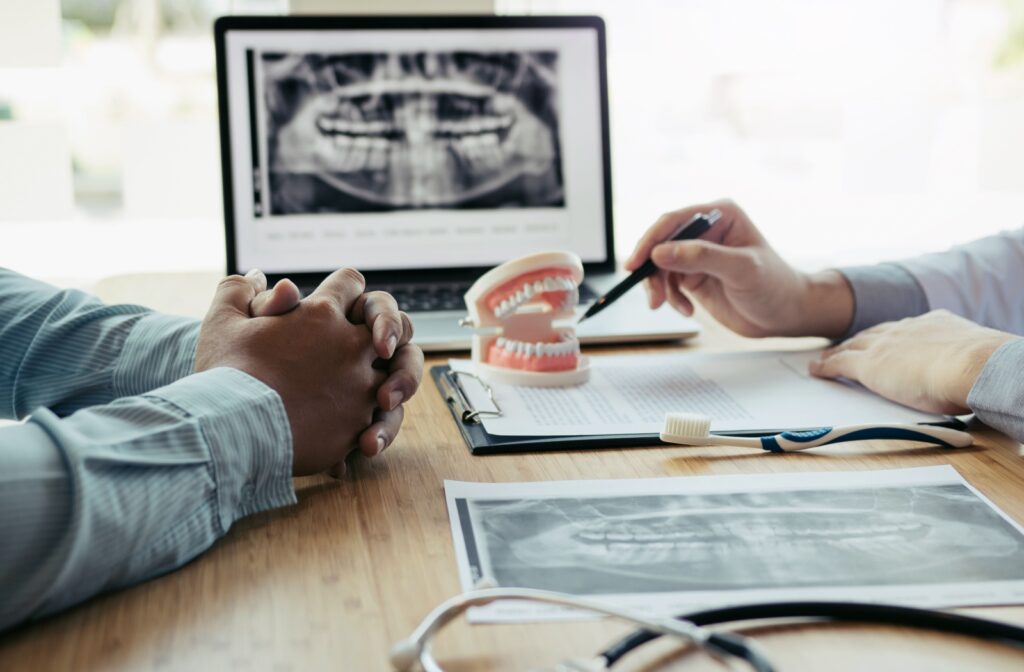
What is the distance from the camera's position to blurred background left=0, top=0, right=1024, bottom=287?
7.09 feet

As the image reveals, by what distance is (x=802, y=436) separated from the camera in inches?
32.5

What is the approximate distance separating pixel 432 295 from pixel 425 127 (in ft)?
0.91

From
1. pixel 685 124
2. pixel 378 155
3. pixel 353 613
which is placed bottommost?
pixel 353 613

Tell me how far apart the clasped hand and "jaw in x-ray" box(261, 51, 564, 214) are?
587 mm

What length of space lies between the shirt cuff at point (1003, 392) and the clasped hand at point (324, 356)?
473 millimetres

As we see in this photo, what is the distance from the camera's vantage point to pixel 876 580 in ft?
1.97

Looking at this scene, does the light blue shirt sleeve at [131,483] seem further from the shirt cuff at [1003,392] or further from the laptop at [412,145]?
the laptop at [412,145]

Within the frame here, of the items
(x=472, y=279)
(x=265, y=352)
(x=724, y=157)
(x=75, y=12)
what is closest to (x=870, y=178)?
(x=724, y=157)

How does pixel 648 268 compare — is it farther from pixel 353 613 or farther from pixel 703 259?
pixel 353 613

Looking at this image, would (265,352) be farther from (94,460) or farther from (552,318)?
(552,318)

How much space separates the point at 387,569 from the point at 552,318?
0.47 metres

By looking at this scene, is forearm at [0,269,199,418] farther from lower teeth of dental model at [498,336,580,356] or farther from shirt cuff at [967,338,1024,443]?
shirt cuff at [967,338,1024,443]

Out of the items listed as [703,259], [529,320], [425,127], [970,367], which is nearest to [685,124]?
[425,127]

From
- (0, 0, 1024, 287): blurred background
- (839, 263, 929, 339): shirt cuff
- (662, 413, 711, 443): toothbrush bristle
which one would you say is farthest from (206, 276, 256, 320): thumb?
(0, 0, 1024, 287): blurred background
